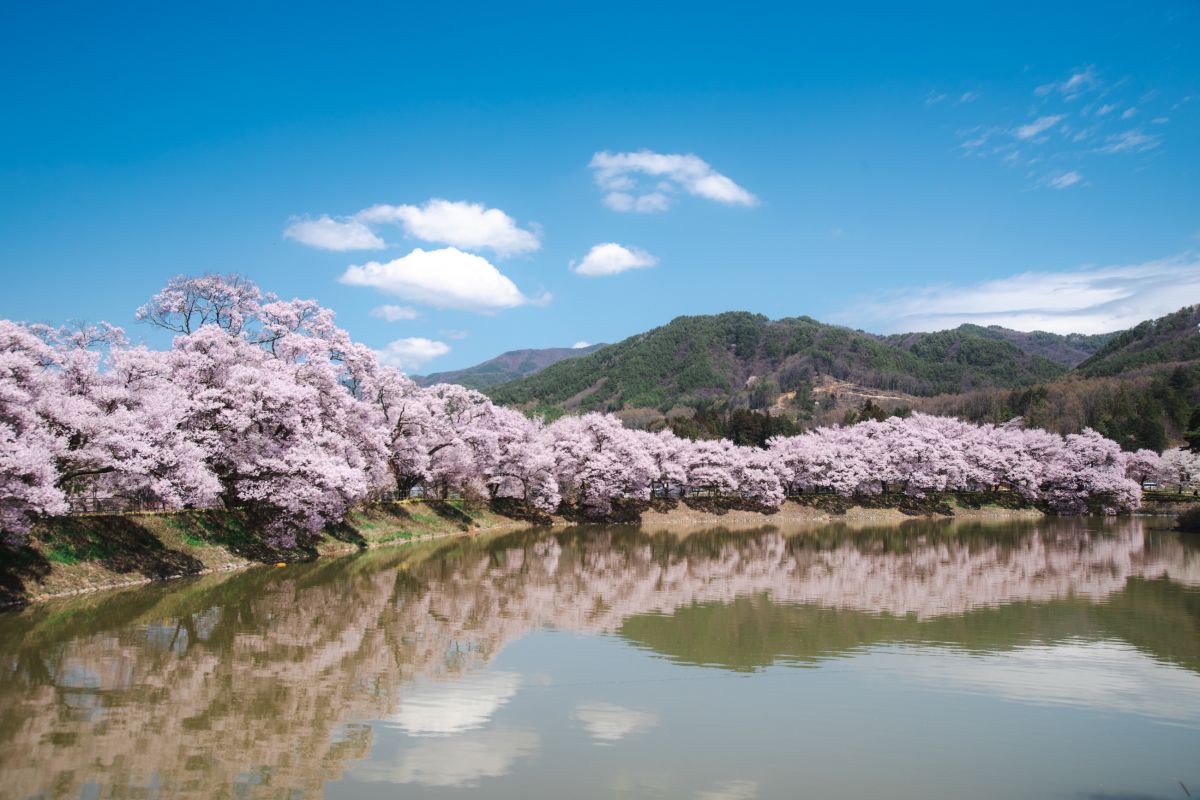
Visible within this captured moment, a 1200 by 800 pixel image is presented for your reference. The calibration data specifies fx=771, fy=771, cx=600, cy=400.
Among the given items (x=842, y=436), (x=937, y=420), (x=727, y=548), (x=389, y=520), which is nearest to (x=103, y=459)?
(x=389, y=520)

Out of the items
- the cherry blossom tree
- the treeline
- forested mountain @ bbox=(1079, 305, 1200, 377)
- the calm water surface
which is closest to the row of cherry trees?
the cherry blossom tree

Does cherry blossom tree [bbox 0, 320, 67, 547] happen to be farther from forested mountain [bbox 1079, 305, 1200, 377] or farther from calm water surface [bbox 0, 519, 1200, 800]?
forested mountain [bbox 1079, 305, 1200, 377]

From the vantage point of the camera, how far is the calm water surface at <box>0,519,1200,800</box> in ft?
31.8

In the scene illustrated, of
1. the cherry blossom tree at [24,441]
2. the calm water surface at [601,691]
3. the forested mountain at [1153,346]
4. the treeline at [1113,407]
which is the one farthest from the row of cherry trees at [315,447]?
the forested mountain at [1153,346]

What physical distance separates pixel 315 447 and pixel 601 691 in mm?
20955

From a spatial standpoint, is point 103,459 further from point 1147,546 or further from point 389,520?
point 1147,546

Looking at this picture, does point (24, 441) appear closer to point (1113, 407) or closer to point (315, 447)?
point (315, 447)

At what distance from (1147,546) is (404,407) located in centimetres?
4128

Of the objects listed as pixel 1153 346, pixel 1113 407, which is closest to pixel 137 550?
pixel 1113 407

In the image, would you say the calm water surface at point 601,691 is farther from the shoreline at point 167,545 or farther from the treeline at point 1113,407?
the treeline at point 1113,407

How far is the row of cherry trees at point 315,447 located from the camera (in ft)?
73.6

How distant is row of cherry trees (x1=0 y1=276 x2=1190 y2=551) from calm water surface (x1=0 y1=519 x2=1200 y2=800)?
4224 millimetres

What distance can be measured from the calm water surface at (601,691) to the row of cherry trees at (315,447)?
422cm

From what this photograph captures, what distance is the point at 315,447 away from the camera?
30.8 metres
